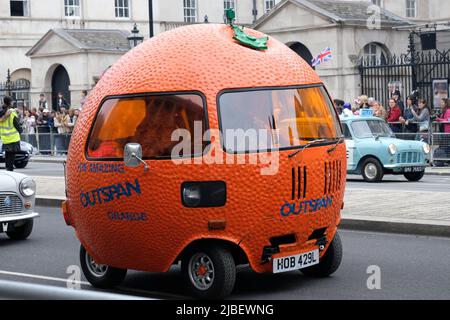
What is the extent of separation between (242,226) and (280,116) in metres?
0.99

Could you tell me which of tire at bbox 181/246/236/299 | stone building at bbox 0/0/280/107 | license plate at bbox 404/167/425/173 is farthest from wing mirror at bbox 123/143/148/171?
stone building at bbox 0/0/280/107

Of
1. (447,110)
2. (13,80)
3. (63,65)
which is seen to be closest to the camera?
(447,110)

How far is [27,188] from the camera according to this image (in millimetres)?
13742

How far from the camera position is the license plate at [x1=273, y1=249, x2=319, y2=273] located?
892 cm

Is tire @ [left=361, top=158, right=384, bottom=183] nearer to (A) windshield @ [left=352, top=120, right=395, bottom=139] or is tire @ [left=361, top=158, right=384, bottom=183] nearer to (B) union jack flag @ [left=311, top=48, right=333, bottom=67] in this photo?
(A) windshield @ [left=352, top=120, right=395, bottom=139]

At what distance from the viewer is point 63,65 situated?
1751 inches

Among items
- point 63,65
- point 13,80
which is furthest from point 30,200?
point 13,80

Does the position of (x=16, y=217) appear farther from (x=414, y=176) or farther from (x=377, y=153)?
(x=414, y=176)

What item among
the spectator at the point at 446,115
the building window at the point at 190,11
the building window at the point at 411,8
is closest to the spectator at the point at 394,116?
the spectator at the point at 446,115

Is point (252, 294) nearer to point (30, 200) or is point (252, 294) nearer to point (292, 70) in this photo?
point (292, 70)

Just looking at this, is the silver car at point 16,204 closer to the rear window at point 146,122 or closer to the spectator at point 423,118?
the rear window at point 146,122

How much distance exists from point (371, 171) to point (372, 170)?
3 cm

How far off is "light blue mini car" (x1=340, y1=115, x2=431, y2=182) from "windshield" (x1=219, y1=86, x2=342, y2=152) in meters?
13.8
